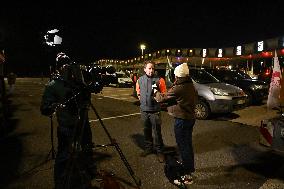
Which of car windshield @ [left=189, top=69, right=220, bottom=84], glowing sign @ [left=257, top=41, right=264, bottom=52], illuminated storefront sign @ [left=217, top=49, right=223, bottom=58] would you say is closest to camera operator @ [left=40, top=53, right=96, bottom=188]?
car windshield @ [left=189, top=69, right=220, bottom=84]

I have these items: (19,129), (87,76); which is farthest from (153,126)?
(19,129)

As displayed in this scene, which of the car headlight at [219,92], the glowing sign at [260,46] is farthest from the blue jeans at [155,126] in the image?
the glowing sign at [260,46]

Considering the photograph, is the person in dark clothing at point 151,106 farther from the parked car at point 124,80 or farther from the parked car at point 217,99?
the parked car at point 124,80

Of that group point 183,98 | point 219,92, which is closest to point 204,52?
point 219,92

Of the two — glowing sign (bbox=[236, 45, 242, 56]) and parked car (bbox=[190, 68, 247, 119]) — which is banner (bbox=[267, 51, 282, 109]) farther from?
glowing sign (bbox=[236, 45, 242, 56])

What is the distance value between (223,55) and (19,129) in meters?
35.5

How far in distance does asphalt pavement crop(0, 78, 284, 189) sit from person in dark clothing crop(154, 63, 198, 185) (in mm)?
347

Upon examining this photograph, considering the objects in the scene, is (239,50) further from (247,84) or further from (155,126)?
(155,126)

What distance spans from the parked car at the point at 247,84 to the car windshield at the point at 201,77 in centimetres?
178

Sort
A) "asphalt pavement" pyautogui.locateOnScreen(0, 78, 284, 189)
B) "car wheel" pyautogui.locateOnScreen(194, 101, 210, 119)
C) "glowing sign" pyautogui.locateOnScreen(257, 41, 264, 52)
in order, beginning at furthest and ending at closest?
"glowing sign" pyautogui.locateOnScreen(257, 41, 264, 52) < "car wheel" pyautogui.locateOnScreen(194, 101, 210, 119) < "asphalt pavement" pyautogui.locateOnScreen(0, 78, 284, 189)

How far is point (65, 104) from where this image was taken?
4.17 meters

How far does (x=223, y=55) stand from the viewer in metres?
40.7

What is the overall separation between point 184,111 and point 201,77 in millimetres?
6670

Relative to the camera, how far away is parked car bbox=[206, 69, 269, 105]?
1298 centimetres
